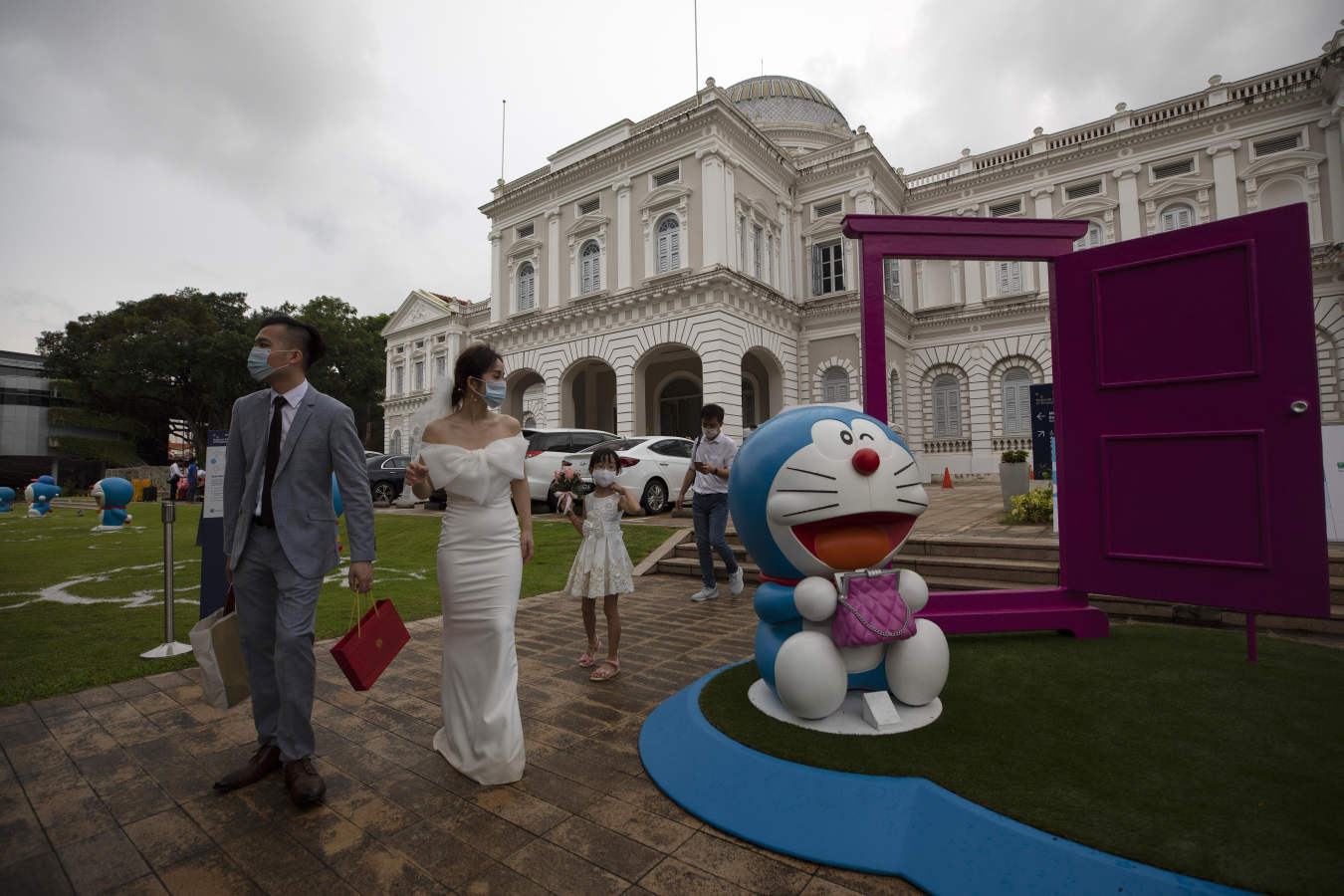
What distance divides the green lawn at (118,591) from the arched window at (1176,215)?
21.4 m

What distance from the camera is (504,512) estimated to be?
3.14 m

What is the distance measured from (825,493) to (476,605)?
68.3 inches

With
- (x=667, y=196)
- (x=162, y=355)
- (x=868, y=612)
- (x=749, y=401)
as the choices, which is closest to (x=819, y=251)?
(x=749, y=401)

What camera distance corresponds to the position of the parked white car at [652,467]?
Answer: 40.3 ft

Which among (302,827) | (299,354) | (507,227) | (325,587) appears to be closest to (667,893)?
(302,827)

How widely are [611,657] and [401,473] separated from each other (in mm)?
15453

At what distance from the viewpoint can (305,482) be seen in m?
2.97

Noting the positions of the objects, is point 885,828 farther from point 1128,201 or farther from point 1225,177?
point 1225,177

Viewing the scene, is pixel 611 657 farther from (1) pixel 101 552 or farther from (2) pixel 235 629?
(1) pixel 101 552

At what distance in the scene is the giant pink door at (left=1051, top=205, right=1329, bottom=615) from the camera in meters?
3.78

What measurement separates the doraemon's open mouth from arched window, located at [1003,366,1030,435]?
21985mm

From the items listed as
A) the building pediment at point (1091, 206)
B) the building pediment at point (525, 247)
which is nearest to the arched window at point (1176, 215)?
the building pediment at point (1091, 206)

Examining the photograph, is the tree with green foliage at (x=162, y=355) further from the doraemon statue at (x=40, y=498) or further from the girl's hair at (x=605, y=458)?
the girl's hair at (x=605, y=458)

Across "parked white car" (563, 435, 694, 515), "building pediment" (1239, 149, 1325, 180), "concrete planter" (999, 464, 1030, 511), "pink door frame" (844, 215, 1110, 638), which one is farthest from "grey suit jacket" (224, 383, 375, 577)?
"building pediment" (1239, 149, 1325, 180)
